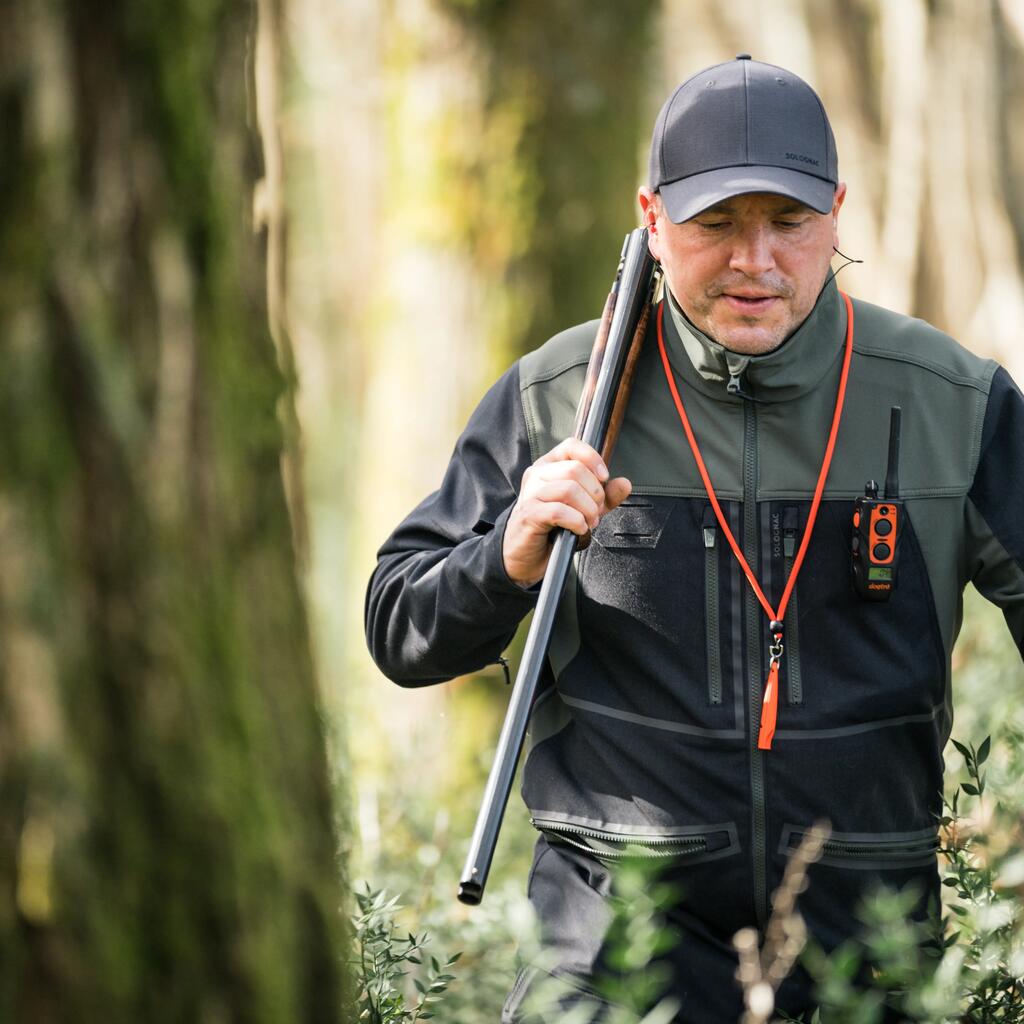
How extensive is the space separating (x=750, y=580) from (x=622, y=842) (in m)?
0.65

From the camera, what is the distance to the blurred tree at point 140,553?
212 cm

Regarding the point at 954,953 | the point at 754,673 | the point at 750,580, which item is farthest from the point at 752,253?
the point at 954,953

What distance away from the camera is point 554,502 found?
321 centimetres

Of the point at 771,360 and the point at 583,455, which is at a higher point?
the point at 771,360

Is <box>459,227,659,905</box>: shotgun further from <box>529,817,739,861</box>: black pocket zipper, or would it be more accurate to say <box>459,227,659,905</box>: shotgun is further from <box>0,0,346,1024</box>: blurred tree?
<box>0,0,346,1024</box>: blurred tree

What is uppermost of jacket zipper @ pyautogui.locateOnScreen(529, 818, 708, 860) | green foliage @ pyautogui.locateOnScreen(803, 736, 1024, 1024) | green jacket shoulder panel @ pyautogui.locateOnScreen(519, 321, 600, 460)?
green jacket shoulder panel @ pyautogui.locateOnScreen(519, 321, 600, 460)

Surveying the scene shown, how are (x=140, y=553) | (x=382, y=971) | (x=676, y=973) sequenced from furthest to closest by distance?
1. (x=676, y=973)
2. (x=382, y=971)
3. (x=140, y=553)

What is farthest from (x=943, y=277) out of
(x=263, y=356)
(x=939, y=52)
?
(x=263, y=356)

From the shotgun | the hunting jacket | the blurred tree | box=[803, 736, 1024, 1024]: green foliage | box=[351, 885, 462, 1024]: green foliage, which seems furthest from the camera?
the hunting jacket

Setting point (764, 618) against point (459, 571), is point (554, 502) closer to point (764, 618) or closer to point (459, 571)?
point (459, 571)

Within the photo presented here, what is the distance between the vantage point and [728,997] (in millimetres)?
3336

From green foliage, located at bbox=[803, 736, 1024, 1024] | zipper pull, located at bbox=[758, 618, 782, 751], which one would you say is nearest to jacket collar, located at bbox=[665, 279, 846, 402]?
zipper pull, located at bbox=[758, 618, 782, 751]

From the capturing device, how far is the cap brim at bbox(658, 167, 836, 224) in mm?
3398

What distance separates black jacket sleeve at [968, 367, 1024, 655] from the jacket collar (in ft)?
1.27
